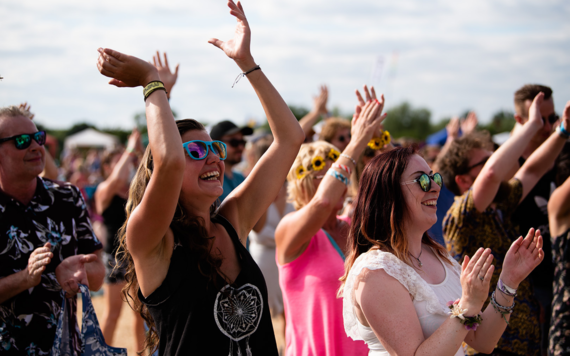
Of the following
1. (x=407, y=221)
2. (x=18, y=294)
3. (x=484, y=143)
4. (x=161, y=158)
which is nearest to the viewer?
(x=161, y=158)

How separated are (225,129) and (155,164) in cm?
371

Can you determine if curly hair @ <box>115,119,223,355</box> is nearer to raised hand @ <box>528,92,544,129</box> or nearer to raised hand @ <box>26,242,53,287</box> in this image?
raised hand @ <box>26,242,53,287</box>

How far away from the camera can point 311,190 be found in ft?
11.0

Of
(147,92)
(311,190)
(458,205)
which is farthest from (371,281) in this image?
(458,205)

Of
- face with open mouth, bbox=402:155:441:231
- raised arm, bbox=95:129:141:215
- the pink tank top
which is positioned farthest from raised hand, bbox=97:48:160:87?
raised arm, bbox=95:129:141:215

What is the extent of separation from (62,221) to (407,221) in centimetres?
211

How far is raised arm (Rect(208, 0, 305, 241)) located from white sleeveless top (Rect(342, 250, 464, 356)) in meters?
0.60

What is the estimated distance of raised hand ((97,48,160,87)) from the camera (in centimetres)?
185

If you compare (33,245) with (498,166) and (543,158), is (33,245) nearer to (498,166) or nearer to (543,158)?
(498,166)

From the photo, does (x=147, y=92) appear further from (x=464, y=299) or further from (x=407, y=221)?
(x=464, y=299)

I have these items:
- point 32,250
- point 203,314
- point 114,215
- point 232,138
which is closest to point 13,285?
point 32,250

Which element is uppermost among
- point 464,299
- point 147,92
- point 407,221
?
point 147,92

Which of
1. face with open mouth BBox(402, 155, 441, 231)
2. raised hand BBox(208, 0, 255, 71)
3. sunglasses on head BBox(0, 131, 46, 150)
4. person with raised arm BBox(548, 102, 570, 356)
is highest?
raised hand BBox(208, 0, 255, 71)

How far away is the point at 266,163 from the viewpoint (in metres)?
2.43
